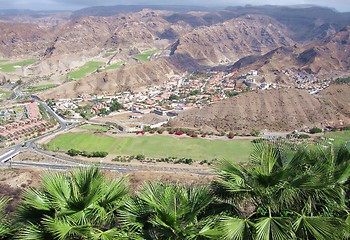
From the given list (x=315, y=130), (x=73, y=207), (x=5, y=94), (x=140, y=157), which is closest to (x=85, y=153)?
(x=140, y=157)

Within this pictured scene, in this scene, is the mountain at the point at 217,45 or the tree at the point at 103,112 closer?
the tree at the point at 103,112

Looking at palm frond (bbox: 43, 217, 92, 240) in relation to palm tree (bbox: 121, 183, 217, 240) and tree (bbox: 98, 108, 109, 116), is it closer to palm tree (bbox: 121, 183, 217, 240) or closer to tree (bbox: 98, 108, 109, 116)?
palm tree (bbox: 121, 183, 217, 240)

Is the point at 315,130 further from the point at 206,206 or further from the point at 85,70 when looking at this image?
the point at 85,70

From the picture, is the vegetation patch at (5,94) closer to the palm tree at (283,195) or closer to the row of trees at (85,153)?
the row of trees at (85,153)

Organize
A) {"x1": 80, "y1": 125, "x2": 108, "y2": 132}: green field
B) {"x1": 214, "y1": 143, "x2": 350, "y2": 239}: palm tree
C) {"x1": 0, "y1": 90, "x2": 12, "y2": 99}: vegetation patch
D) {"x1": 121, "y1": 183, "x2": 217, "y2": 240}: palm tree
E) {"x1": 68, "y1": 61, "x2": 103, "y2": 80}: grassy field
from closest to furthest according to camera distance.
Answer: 1. {"x1": 214, "y1": 143, "x2": 350, "y2": 239}: palm tree
2. {"x1": 121, "y1": 183, "x2": 217, "y2": 240}: palm tree
3. {"x1": 80, "y1": 125, "x2": 108, "y2": 132}: green field
4. {"x1": 0, "y1": 90, "x2": 12, "y2": 99}: vegetation patch
5. {"x1": 68, "y1": 61, "x2": 103, "y2": 80}: grassy field

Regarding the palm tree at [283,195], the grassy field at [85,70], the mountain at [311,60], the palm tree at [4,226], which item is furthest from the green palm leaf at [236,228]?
the grassy field at [85,70]

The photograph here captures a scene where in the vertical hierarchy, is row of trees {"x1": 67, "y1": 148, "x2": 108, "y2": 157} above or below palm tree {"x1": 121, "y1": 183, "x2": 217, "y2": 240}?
below

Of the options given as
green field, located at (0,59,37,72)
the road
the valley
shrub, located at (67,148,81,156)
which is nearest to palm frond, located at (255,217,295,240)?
the road
